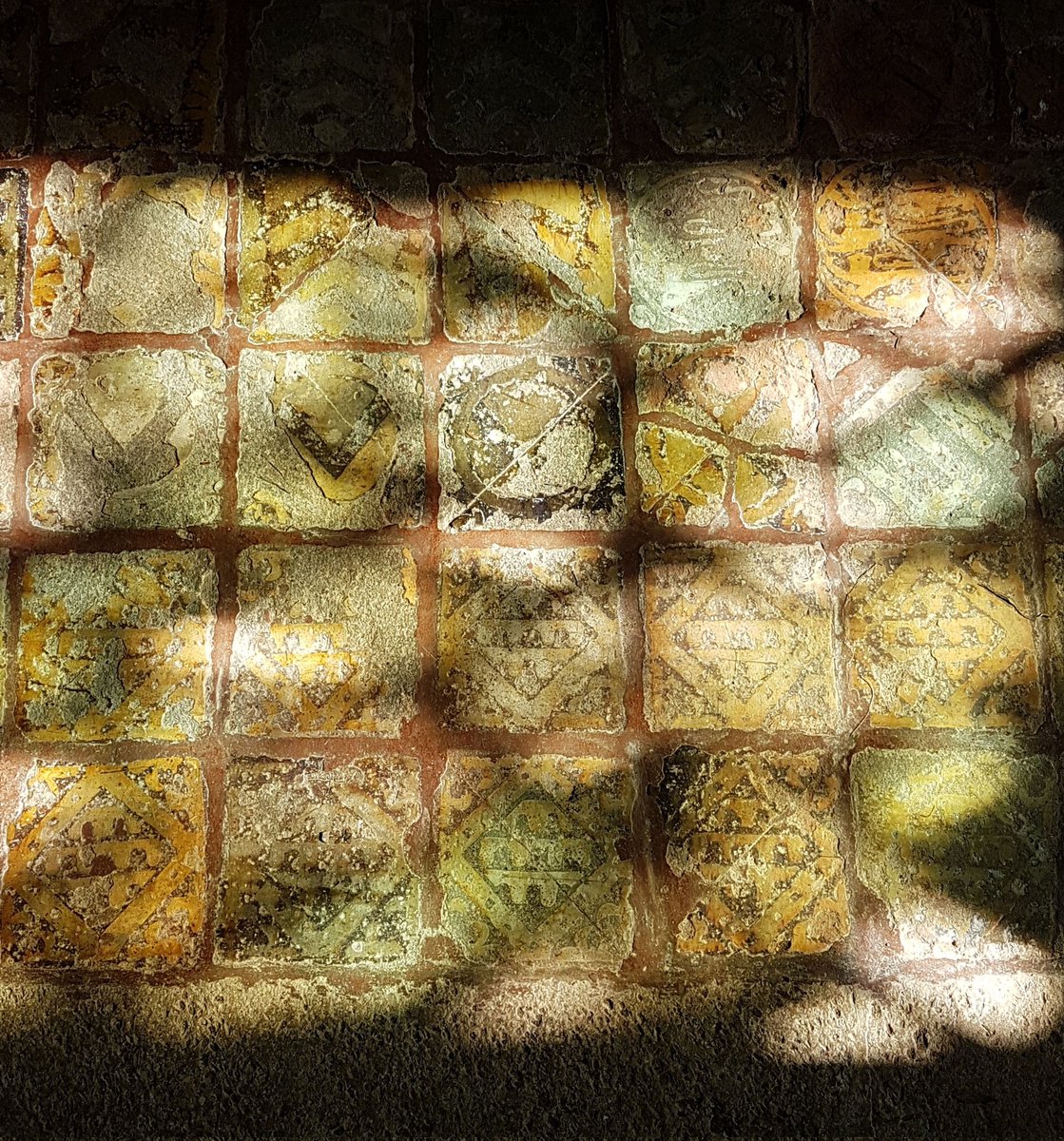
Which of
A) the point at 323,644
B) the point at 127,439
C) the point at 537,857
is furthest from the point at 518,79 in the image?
the point at 537,857

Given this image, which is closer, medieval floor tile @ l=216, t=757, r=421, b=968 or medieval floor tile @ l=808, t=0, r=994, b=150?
medieval floor tile @ l=216, t=757, r=421, b=968

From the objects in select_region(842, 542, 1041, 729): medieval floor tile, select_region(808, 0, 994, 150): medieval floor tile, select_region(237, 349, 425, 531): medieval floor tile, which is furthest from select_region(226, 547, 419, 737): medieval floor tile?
select_region(808, 0, 994, 150): medieval floor tile

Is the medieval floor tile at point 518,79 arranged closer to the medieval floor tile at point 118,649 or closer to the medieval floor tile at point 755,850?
the medieval floor tile at point 118,649

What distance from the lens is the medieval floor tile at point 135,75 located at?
1558 millimetres

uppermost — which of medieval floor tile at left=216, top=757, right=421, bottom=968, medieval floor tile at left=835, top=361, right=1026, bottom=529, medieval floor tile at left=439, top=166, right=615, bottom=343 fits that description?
A: medieval floor tile at left=439, top=166, right=615, bottom=343

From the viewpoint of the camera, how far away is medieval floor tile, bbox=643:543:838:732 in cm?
147

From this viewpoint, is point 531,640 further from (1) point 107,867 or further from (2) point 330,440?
(1) point 107,867

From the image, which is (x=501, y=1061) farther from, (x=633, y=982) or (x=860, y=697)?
(x=860, y=697)

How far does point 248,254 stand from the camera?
5.04 feet

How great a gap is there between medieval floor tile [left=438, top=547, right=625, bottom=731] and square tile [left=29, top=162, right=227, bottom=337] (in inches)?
25.4

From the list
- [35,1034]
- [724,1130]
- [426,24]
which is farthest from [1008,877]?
[426,24]

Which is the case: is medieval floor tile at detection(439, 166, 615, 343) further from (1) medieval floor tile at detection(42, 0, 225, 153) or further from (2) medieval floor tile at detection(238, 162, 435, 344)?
(1) medieval floor tile at detection(42, 0, 225, 153)

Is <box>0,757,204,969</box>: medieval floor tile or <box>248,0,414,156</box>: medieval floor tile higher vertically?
<box>248,0,414,156</box>: medieval floor tile

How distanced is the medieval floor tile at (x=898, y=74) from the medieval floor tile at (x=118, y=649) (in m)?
1.36
